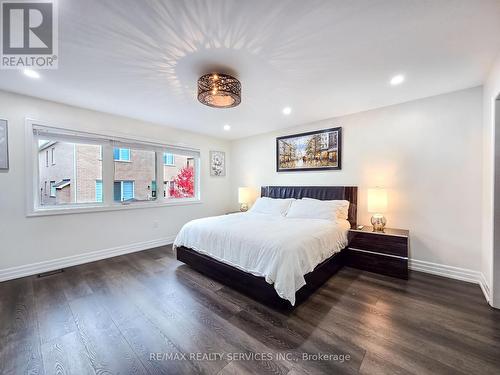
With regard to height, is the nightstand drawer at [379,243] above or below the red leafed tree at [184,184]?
below

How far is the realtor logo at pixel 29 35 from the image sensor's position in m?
1.45

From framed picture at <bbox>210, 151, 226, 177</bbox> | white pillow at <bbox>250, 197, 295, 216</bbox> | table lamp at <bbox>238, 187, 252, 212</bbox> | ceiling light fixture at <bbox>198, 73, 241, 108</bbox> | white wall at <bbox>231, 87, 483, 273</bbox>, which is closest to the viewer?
ceiling light fixture at <bbox>198, 73, 241, 108</bbox>

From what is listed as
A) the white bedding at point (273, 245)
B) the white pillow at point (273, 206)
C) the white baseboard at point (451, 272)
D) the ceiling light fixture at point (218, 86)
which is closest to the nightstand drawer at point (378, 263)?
the white bedding at point (273, 245)

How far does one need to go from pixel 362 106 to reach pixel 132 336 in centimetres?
395

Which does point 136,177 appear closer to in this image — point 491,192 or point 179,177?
point 179,177

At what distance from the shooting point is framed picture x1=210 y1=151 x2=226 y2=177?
5105 millimetres

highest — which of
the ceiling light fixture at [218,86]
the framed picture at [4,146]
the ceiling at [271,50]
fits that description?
the ceiling at [271,50]

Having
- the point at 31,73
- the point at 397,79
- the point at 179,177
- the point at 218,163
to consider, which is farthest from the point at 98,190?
the point at 397,79

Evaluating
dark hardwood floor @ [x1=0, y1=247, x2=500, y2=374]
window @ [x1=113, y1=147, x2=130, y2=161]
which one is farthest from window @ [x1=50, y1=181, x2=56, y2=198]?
dark hardwood floor @ [x1=0, y1=247, x2=500, y2=374]

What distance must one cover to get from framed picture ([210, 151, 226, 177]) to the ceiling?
210 centimetres

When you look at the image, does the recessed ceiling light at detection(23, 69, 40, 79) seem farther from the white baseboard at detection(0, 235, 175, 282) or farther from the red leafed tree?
the red leafed tree

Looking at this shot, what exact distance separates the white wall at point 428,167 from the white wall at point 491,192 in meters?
0.23

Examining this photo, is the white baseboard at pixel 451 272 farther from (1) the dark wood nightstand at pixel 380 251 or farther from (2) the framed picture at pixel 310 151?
(2) the framed picture at pixel 310 151

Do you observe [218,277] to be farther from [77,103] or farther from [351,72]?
[77,103]
